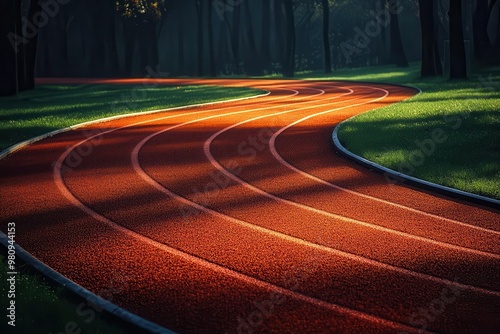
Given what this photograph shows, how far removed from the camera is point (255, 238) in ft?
28.3

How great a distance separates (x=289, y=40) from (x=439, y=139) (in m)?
41.8

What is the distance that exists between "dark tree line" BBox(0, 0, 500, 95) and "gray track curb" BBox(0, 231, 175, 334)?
23.9 m

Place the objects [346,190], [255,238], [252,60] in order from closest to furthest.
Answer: [255,238]
[346,190]
[252,60]

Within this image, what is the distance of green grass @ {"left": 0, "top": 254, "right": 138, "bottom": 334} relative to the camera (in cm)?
577

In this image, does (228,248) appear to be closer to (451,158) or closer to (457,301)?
(457,301)

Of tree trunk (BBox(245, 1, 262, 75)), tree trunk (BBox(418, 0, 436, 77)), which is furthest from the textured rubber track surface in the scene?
tree trunk (BBox(245, 1, 262, 75))

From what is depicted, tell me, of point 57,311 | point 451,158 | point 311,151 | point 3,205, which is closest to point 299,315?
point 57,311

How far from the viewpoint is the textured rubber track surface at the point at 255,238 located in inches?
248

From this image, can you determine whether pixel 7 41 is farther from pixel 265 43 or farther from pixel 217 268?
pixel 265 43

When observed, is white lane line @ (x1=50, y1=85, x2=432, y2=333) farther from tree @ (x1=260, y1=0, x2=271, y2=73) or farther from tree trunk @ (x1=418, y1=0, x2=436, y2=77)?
tree @ (x1=260, y1=0, x2=271, y2=73)

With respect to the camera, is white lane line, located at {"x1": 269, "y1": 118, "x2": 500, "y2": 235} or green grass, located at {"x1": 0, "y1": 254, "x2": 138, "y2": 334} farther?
white lane line, located at {"x1": 269, "y1": 118, "x2": 500, "y2": 235}

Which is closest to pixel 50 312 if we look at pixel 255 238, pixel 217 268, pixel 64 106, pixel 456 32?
pixel 217 268

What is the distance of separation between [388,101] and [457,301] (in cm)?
2106

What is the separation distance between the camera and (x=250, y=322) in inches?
235
